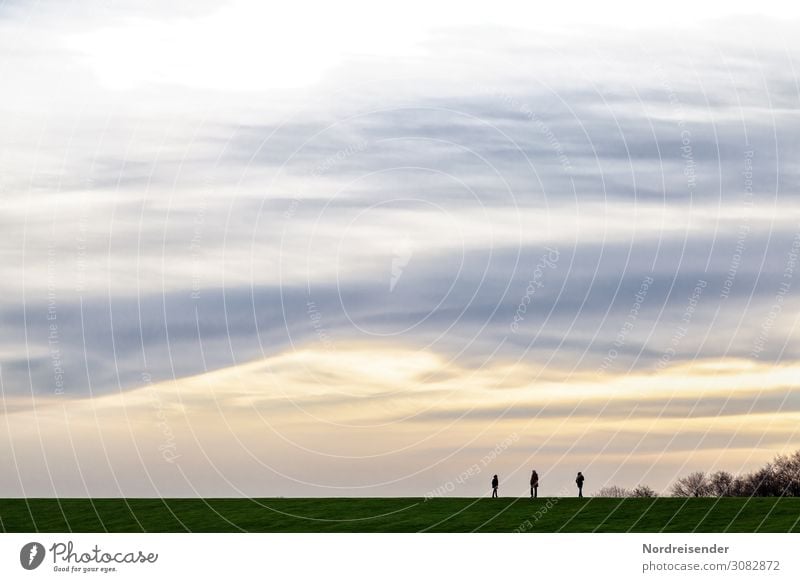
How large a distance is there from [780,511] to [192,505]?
85.1 feet

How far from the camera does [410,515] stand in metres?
57.1

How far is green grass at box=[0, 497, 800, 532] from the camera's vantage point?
5450 cm
